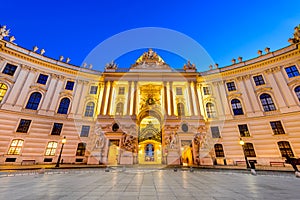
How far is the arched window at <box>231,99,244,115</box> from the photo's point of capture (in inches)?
903

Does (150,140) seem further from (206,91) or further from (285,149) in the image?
(285,149)

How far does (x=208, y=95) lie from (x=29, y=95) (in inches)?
1232

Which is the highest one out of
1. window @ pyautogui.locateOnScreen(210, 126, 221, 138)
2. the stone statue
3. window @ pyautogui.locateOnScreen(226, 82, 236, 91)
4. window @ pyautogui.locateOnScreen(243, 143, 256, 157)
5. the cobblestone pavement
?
the stone statue

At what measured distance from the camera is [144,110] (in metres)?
26.0

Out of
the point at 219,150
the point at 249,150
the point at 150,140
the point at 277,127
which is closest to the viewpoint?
the point at 277,127

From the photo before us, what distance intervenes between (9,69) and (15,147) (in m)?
12.0

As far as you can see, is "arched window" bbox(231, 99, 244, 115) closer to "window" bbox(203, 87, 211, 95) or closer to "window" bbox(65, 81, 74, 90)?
"window" bbox(203, 87, 211, 95)

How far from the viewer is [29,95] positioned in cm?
2128

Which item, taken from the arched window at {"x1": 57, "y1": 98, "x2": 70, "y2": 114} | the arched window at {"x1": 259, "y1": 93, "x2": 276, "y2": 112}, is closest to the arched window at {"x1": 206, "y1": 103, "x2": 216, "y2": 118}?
the arched window at {"x1": 259, "y1": 93, "x2": 276, "y2": 112}

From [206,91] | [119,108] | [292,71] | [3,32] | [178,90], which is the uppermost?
[3,32]

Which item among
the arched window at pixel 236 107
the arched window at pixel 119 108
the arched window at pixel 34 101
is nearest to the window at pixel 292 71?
the arched window at pixel 236 107

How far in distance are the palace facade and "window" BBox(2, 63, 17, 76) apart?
17 centimetres

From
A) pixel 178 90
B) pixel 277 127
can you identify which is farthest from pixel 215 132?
pixel 178 90

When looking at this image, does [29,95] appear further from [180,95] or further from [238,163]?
[238,163]
